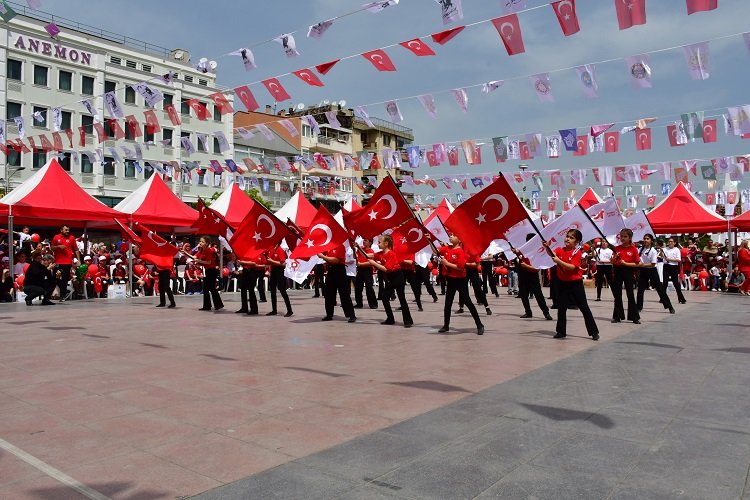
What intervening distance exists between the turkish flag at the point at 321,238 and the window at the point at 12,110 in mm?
34732

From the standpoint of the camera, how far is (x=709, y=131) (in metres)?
16.1

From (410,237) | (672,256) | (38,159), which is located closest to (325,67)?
(410,237)

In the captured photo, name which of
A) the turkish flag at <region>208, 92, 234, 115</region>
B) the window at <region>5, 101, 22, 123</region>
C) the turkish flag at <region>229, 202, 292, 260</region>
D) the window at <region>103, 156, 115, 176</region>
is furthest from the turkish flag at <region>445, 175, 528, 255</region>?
the window at <region>103, 156, 115, 176</region>

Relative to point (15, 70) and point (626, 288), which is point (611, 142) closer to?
point (626, 288)

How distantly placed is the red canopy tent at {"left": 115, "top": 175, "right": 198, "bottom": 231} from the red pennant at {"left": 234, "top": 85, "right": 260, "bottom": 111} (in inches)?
225

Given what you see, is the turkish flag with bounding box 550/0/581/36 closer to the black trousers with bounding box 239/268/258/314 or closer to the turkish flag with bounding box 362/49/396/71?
the turkish flag with bounding box 362/49/396/71

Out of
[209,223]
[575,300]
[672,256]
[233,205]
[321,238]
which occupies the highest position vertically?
[233,205]

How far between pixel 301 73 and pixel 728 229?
17070 millimetres

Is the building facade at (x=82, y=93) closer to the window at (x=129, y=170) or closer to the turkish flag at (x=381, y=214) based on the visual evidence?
the window at (x=129, y=170)

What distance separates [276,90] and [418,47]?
14.0ft

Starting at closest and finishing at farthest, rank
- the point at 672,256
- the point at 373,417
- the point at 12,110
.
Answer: the point at 373,417 < the point at 672,256 < the point at 12,110

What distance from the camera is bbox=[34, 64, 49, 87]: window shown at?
4019 cm

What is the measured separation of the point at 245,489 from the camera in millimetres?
3574

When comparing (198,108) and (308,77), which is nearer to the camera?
(308,77)
